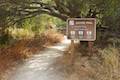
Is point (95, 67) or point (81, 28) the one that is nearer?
point (95, 67)

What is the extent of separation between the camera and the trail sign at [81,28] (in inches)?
385

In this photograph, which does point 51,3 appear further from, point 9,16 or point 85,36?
point 85,36

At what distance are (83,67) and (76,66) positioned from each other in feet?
0.83

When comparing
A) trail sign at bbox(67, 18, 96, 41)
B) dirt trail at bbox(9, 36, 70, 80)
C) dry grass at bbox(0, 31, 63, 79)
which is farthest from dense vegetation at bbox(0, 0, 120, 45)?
dirt trail at bbox(9, 36, 70, 80)

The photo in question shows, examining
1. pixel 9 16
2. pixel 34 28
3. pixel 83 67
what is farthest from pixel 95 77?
pixel 34 28

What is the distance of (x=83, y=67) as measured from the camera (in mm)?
9461

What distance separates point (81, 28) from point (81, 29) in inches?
1.4

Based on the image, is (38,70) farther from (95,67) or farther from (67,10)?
(67,10)

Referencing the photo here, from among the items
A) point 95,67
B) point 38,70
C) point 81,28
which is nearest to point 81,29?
point 81,28

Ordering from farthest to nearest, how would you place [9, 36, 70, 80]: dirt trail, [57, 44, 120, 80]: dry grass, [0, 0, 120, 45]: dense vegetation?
[0, 0, 120, 45]: dense vegetation
[9, 36, 70, 80]: dirt trail
[57, 44, 120, 80]: dry grass

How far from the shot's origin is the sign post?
32.0ft

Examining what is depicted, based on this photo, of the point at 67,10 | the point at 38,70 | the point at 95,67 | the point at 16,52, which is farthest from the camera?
the point at 67,10

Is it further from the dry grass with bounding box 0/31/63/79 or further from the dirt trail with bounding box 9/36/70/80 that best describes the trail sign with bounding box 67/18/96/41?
the dry grass with bounding box 0/31/63/79

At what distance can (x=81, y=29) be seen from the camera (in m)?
9.86
